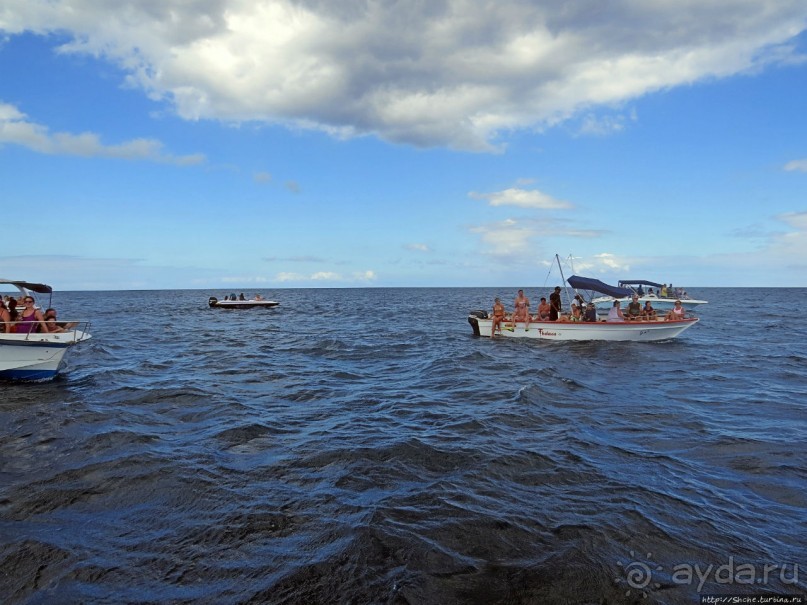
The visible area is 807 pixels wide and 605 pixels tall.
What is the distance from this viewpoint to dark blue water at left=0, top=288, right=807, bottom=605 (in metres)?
4.89

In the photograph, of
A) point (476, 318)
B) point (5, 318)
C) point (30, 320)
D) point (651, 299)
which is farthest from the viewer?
point (651, 299)

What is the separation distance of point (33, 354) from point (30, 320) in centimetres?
117

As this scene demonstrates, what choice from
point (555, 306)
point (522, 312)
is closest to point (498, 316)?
point (522, 312)

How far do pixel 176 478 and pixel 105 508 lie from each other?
1.07 meters

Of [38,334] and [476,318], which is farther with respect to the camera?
[476,318]

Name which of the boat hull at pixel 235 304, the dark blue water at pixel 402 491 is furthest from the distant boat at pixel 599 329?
the boat hull at pixel 235 304

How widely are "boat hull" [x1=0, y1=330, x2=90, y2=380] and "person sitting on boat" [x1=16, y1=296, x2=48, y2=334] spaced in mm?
433

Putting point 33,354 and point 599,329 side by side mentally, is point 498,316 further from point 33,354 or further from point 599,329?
point 33,354

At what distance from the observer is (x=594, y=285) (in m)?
25.4

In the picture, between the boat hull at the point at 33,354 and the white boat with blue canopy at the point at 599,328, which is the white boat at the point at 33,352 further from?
the white boat with blue canopy at the point at 599,328

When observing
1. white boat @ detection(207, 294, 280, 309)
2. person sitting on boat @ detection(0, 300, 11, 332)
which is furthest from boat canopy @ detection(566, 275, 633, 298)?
white boat @ detection(207, 294, 280, 309)

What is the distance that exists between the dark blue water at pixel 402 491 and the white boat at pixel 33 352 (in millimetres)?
670

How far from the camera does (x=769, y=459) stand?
8.19 m

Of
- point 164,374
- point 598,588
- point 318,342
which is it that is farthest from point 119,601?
point 318,342
